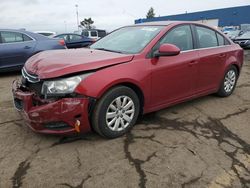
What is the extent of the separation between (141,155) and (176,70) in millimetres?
1558

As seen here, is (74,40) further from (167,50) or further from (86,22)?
(86,22)

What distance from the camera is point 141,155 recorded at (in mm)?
3334

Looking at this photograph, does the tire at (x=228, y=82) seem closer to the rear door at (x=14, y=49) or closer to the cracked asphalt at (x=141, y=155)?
the cracked asphalt at (x=141, y=155)

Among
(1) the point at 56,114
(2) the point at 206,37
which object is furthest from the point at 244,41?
(1) the point at 56,114

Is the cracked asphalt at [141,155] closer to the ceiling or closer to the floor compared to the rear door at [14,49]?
closer to the floor

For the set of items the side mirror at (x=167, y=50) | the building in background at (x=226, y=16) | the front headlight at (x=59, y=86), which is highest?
the building in background at (x=226, y=16)

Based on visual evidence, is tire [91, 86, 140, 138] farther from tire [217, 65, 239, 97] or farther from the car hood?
tire [217, 65, 239, 97]

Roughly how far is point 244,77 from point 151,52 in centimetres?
485

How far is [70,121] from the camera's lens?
333 cm

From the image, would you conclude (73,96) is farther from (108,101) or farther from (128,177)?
(128,177)

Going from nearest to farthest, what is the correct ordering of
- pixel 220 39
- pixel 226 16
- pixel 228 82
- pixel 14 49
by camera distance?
pixel 220 39
pixel 228 82
pixel 14 49
pixel 226 16

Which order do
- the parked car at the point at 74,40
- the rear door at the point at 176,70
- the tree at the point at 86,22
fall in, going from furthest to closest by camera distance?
1. the tree at the point at 86,22
2. the parked car at the point at 74,40
3. the rear door at the point at 176,70

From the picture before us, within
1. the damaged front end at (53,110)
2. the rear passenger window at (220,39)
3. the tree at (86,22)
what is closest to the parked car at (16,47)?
the damaged front end at (53,110)

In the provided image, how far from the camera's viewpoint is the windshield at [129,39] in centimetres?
413
